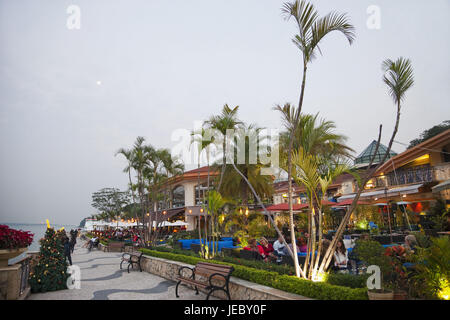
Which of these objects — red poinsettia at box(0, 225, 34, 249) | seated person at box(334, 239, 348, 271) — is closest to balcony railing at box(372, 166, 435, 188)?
seated person at box(334, 239, 348, 271)

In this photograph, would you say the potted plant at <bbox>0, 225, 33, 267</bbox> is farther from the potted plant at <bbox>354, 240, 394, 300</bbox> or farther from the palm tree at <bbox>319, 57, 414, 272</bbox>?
the potted plant at <bbox>354, 240, 394, 300</bbox>

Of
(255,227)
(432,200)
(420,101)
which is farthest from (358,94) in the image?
(255,227)

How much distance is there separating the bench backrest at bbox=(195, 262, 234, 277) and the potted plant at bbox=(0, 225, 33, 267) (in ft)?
12.2

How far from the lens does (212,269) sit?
6062 millimetres

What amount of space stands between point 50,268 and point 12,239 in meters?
2.32

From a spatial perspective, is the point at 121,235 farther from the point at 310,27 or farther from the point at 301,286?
the point at 310,27

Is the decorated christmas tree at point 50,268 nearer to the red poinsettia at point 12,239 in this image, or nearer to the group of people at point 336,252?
the red poinsettia at point 12,239

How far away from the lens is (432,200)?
56.1 ft

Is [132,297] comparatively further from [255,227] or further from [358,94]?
[358,94]

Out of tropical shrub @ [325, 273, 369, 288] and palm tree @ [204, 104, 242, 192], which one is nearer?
tropical shrub @ [325, 273, 369, 288]

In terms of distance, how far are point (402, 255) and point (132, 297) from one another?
631 centimetres

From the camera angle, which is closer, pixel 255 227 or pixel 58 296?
pixel 58 296

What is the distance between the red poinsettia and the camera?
5.37 m

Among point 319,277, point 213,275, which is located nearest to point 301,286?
point 319,277
